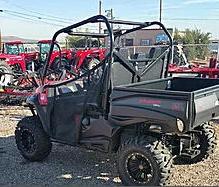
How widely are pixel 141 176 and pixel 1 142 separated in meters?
3.32

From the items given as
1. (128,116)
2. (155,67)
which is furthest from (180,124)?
(155,67)

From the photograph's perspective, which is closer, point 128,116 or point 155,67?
point 128,116

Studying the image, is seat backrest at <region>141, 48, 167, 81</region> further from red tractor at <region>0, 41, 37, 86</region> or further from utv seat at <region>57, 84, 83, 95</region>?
red tractor at <region>0, 41, 37, 86</region>

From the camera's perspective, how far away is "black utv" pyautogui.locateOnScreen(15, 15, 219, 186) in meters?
4.20

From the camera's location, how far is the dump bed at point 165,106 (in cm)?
401

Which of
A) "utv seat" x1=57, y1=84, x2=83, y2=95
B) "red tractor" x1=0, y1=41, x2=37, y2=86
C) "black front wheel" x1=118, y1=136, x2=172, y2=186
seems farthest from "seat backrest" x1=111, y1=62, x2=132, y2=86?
"red tractor" x1=0, y1=41, x2=37, y2=86

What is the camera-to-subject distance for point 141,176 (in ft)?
14.7

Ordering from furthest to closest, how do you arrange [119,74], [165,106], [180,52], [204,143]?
[180,52] → [204,143] → [119,74] → [165,106]

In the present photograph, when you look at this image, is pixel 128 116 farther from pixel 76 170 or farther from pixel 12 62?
pixel 12 62

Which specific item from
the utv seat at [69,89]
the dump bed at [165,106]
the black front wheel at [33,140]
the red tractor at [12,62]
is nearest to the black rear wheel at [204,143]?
the dump bed at [165,106]

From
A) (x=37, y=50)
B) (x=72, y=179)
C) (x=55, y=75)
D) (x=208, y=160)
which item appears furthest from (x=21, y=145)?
(x=37, y=50)

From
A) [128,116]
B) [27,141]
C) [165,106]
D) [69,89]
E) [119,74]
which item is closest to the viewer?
[165,106]

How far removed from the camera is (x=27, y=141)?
5.73 meters

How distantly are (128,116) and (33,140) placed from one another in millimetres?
1873
